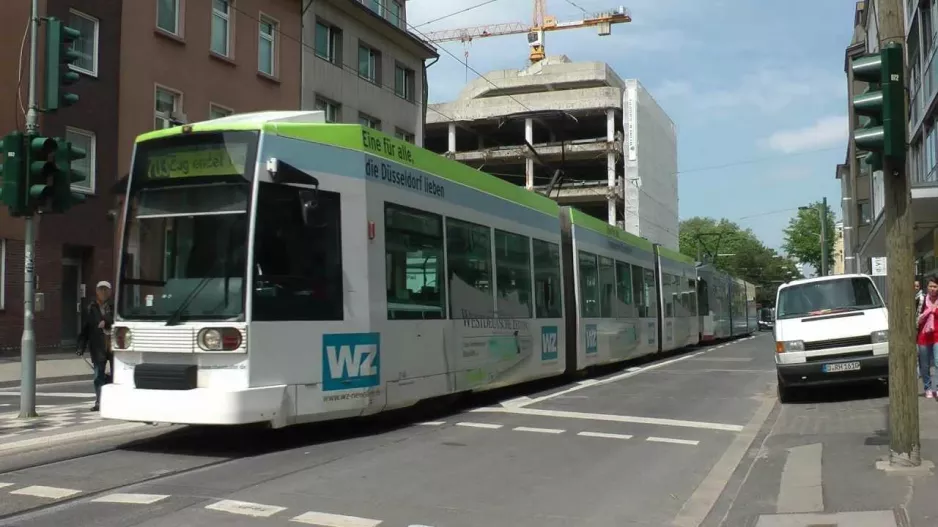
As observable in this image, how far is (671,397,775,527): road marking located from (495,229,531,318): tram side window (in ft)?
13.0

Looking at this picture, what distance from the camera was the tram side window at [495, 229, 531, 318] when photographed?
13.0 metres

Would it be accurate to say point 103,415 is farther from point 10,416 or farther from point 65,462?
point 10,416

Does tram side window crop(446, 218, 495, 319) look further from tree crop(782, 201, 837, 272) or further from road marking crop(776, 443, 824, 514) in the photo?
tree crop(782, 201, 837, 272)

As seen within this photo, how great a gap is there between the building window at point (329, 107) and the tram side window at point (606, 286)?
53.5 ft

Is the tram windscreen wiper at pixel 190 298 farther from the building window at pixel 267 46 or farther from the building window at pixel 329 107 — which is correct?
the building window at pixel 329 107

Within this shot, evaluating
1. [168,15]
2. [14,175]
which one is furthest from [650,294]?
[14,175]

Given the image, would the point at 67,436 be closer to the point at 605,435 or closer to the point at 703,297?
the point at 605,435

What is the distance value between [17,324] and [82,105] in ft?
19.5

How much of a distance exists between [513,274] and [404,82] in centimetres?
2623

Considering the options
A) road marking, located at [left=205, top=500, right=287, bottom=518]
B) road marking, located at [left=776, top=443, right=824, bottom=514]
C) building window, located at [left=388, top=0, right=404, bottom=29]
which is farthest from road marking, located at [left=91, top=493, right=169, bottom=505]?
building window, located at [left=388, top=0, right=404, bottom=29]

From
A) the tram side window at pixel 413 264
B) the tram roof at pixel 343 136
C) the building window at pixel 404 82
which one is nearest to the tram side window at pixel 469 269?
the tram side window at pixel 413 264

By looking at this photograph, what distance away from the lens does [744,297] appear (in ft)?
161

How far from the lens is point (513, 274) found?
13.5 m

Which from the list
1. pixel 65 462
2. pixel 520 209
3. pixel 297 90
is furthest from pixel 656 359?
pixel 65 462
